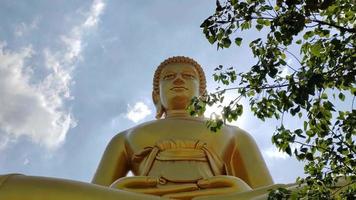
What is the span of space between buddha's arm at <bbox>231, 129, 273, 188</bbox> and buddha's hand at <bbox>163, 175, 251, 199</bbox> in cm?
77

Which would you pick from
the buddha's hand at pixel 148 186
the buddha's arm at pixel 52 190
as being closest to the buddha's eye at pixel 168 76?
the buddha's hand at pixel 148 186

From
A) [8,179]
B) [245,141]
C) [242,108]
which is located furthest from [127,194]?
[245,141]

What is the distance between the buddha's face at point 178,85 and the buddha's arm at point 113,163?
0.58 meters

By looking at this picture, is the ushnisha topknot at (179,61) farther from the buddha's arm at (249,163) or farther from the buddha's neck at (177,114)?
the buddha's arm at (249,163)

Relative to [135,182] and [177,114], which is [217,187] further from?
[177,114]

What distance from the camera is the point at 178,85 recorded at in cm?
655

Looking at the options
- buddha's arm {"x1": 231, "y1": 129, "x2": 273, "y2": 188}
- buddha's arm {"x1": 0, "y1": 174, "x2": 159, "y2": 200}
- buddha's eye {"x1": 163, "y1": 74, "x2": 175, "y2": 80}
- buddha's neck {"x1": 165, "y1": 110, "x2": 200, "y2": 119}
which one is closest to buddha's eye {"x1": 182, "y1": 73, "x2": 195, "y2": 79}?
buddha's eye {"x1": 163, "y1": 74, "x2": 175, "y2": 80}

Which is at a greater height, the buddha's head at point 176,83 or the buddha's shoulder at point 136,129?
the buddha's head at point 176,83

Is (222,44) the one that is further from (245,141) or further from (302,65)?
(245,141)

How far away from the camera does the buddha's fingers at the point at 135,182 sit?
509 centimetres

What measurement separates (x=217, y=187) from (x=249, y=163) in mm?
976

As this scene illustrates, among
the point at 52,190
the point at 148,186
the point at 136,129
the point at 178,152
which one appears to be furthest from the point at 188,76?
the point at 52,190

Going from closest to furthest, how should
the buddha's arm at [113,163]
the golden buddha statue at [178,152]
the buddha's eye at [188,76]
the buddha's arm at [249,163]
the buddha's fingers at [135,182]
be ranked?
the buddha's fingers at [135,182] < the golden buddha statue at [178,152] < the buddha's arm at [249,163] < the buddha's arm at [113,163] < the buddha's eye at [188,76]

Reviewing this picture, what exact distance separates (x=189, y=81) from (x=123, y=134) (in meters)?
0.82
